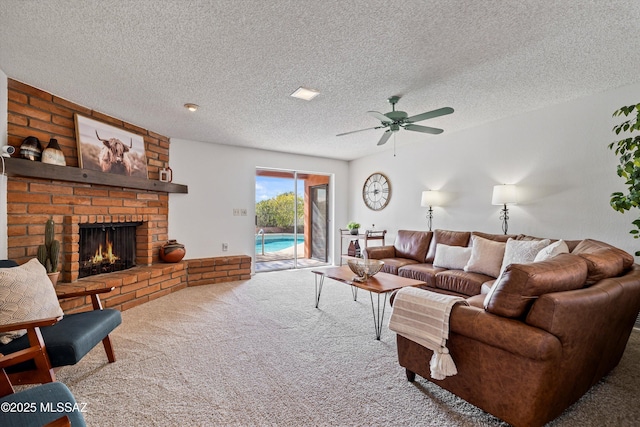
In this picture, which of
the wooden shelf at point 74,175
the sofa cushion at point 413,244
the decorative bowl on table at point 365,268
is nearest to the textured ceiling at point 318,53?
the wooden shelf at point 74,175

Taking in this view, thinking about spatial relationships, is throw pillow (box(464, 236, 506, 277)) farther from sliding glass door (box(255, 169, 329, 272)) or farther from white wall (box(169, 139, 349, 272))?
white wall (box(169, 139, 349, 272))

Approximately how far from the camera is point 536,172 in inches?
141

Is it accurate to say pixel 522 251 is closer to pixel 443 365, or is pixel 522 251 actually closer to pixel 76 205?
pixel 443 365

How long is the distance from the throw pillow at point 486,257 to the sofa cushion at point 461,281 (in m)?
0.07

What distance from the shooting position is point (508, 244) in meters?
3.16

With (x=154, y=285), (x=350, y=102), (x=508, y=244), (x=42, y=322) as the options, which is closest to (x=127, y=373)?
(x=42, y=322)

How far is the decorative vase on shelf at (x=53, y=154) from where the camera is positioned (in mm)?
2791

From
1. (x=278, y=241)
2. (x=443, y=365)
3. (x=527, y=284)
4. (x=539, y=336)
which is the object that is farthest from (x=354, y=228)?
(x=539, y=336)

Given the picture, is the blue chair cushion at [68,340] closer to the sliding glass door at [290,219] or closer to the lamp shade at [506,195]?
the sliding glass door at [290,219]

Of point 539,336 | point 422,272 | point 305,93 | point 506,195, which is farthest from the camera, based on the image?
point 422,272

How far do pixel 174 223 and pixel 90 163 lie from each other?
5.11 feet

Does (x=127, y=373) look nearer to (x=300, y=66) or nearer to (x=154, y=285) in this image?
(x=154, y=285)

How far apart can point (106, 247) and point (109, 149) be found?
1223mm

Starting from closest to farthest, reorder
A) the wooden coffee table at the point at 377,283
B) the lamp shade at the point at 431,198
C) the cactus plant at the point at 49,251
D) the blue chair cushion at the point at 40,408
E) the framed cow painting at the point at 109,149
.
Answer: the blue chair cushion at the point at 40,408, the wooden coffee table at the point at 377,283, the cactus plant at the point at 49,251, the framed cow painting at the point at 109,149, the lamp shade at the point at 431,198
